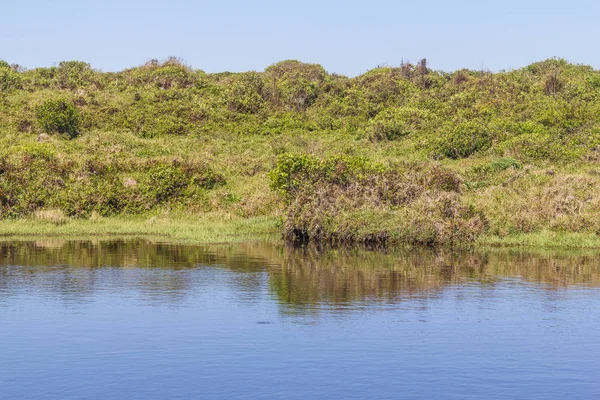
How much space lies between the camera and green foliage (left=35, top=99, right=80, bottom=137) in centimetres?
6356

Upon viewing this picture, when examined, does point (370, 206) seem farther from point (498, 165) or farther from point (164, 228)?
point (498, 165)

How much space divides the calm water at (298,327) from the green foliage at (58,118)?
34710 mm

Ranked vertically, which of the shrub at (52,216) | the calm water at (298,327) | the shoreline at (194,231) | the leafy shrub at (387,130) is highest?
the leafy shrub at (387,130)

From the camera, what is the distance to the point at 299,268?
93.6 feet

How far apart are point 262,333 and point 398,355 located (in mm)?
3385

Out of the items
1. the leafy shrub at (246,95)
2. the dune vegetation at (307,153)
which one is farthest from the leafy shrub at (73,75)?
the leafy shrub at (246,95)

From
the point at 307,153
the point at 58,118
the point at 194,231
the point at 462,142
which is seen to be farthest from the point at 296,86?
the point at 194,231

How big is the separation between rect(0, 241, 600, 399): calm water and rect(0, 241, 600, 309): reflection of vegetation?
Result: 0.33 ft

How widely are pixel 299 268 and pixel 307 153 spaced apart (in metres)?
28.3

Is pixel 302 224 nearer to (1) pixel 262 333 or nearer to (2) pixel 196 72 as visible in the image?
(1) pixel 262 333

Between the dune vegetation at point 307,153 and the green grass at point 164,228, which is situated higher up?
the dune vegetation at point 307,153

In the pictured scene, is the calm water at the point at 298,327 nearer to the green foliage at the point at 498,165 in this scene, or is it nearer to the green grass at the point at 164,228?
the green grass at the point at 164,228

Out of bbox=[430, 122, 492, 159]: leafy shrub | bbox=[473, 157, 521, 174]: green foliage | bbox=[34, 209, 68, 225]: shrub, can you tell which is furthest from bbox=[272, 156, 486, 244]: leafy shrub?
bbox=[430, 122, 492, 159]: leafy shrub

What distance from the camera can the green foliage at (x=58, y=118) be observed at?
A: 63562mm
